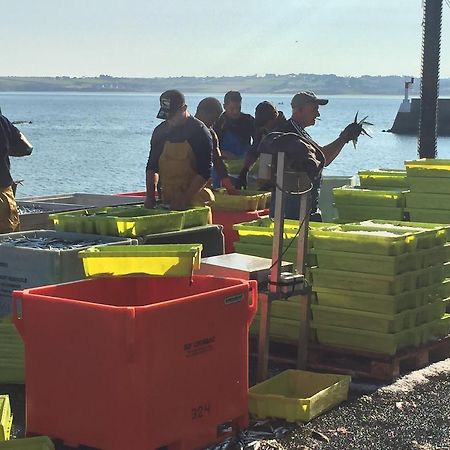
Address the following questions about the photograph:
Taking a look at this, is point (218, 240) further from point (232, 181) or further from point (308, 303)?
point (232, 181)

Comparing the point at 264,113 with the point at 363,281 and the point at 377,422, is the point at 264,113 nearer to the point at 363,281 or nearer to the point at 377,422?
the point at 363,281

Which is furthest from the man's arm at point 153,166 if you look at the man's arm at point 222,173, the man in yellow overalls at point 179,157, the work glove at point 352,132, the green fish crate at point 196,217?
the work glove at point 352,132

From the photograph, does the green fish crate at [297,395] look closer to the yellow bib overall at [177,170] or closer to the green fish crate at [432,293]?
the green fish crate at [432,293]

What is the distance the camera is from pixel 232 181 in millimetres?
10977

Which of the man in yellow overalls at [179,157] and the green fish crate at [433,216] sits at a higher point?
the man in yellow overalls at [179,157]

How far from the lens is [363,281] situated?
693cm

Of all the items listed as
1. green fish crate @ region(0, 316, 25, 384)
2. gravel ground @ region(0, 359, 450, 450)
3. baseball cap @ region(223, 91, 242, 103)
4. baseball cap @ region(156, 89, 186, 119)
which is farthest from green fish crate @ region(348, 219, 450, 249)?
baseball cap @ region(223, 91, 242, 103)

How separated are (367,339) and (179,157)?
2762 millimetres

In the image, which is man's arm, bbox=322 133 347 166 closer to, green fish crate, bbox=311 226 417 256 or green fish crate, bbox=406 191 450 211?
green fish crate, bbox=311 226 417 256

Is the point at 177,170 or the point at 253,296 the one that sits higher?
the point at 177,170

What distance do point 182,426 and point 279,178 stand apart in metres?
2.03

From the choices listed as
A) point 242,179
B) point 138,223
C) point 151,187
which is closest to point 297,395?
point 138,223

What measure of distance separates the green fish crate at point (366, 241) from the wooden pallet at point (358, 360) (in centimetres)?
77

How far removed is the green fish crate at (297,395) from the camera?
5.99 meters
